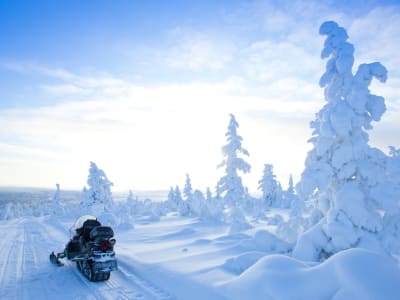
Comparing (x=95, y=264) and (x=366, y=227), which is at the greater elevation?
(x=366, y=227)

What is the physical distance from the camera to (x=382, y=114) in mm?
11625

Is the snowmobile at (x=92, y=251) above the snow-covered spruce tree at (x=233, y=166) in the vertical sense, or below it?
below

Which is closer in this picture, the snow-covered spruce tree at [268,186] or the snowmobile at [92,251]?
the snowmobile at [92,251]

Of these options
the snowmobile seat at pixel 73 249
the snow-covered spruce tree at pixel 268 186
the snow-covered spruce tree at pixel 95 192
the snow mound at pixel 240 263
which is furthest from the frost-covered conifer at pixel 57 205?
the snow mound at pixel 240 263

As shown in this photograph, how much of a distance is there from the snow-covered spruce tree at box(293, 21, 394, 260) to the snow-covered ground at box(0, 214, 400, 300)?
234cm

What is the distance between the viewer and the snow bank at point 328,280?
5.79 meters

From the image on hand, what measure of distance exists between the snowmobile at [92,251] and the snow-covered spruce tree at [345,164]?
24.6 ft

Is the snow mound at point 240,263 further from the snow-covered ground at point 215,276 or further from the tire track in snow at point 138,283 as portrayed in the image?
the tire track in snow at point 138,283

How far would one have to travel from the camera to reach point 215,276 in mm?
9289

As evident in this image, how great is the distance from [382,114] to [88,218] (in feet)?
44.3

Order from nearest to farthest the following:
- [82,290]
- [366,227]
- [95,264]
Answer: [82,290] → [95,264] → [366,227]

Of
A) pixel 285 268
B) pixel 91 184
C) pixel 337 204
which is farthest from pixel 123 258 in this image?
pixel 91 184

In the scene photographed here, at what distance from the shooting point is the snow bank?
19.0ft

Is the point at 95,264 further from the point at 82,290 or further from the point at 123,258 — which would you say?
the point at 123,258
